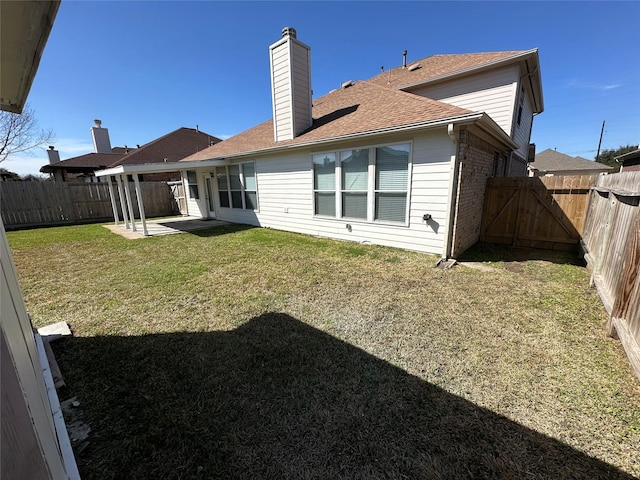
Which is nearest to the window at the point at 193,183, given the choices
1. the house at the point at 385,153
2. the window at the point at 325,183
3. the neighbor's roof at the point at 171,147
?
the house at the point at 385,153

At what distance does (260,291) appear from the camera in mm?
4293

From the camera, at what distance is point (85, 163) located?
1841 centimetres

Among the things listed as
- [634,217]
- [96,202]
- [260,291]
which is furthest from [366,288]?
[96,202]

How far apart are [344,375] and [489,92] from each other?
1025 centimetres

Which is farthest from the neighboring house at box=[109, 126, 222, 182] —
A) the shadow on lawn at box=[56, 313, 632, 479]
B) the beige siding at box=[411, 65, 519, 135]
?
the shadow on lawn at box=[56, 313, 632, 479]

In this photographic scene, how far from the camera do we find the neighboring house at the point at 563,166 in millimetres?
26391

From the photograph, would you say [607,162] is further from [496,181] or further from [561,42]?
[496,181]

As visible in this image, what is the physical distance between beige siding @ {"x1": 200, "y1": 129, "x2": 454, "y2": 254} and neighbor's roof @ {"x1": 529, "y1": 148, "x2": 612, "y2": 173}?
2859cm

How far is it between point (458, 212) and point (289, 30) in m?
7.14

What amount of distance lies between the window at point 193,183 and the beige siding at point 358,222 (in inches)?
119

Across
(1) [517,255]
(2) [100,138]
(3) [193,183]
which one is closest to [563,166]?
(1) [517,255]

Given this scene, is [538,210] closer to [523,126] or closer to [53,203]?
[523,126]

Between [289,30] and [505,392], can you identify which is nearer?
[505,392]

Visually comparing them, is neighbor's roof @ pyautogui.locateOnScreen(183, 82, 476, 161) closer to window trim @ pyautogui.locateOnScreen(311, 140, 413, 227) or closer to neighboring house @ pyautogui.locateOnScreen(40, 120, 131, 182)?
window trim @ pyautogui.locateOnScreen(311, 140, 413, 227)
